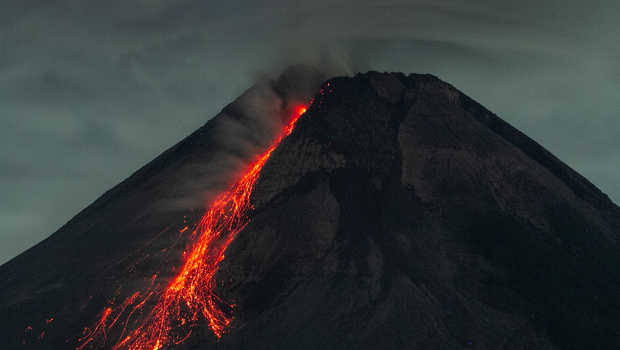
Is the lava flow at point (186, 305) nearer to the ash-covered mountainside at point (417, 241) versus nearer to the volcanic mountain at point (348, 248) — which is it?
the volcanic mountain at point (348, 248)

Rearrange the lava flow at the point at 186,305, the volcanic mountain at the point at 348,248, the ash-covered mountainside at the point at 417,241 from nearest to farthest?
the ash-covered mountainside at the point at 417,241
the volcanic mountain at the point at 348,248
the lava flow at the point at 186,305

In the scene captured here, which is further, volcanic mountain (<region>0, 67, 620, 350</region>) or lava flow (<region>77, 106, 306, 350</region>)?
lava flow (<region>77, 106, 306, 350</region>)

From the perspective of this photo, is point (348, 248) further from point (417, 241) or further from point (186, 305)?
point (186, 305)

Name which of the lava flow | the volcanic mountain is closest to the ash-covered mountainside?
the volcanic mountain

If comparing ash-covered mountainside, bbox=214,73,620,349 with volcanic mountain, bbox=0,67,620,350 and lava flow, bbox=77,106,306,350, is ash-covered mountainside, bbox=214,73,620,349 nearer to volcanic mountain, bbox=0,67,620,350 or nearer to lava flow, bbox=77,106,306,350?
volcanic mountain, bbox=0,67,620,350

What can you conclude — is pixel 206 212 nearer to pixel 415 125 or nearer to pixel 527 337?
pixel 415 125

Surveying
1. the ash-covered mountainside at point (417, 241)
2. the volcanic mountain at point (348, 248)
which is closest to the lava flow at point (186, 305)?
the volcanic mountain at point (348, 248)

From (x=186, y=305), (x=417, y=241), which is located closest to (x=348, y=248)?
(x=417, y=241)
